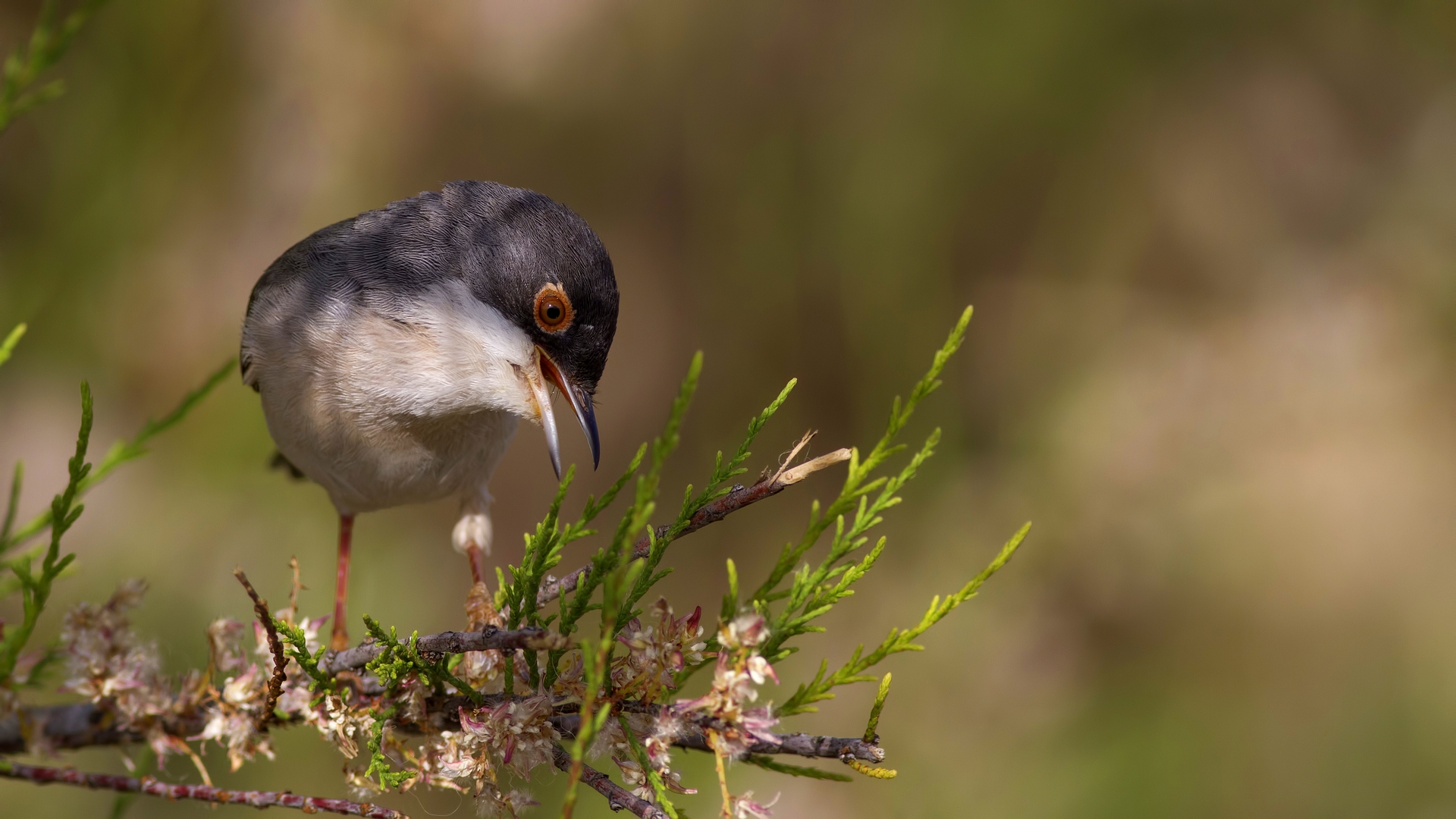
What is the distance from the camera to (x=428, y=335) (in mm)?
2148

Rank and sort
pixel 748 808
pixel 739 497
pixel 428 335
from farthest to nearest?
pixel 428 335
pixel 739 497
pixel 748 808

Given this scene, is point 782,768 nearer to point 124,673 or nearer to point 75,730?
point 124,673

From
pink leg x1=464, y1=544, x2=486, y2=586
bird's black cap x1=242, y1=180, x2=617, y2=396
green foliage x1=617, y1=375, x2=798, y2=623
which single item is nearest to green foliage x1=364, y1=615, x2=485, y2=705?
green foliage x1=617, y1=375, x2=798, y2=623

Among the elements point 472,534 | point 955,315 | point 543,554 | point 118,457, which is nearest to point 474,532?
point 472,534

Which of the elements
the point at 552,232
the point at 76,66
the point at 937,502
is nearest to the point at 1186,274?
the point at 937,502

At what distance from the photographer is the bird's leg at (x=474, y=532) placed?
2.67m

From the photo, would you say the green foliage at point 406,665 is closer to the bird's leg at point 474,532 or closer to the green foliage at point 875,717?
the green foliage at point 875,717

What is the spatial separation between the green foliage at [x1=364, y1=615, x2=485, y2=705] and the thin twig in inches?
5.3

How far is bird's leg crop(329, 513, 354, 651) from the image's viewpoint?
2.71 m

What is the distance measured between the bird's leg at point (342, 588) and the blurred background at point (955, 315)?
2111mm

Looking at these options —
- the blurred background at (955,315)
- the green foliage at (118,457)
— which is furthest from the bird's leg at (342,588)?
the blurred background at (955,315)

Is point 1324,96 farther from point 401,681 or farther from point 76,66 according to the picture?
point 76,66

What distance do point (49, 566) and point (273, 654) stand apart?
35 cm

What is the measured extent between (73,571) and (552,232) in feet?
3.62
